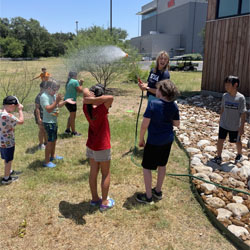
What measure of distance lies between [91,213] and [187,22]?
6366cm

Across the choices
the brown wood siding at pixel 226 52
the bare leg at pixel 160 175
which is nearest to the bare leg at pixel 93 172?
the bare leg at pixel 160 175

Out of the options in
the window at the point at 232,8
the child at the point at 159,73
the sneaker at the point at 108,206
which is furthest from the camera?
the window at the point at 232,8

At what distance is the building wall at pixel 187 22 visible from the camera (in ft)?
191

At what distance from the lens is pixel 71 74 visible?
5.82m

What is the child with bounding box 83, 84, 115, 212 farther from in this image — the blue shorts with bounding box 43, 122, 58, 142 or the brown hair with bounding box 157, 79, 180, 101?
the blue shorts with bounding box 43, 122, 58, 142

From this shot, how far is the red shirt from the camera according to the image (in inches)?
113

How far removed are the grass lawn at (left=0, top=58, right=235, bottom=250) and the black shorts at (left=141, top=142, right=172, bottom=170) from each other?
0.62 meters

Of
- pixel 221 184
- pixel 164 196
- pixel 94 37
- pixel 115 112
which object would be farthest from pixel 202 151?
pixel 94 37

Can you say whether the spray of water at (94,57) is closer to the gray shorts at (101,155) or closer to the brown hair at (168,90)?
the brown hair at (168,90)

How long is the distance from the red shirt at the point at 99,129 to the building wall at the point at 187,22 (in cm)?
6076

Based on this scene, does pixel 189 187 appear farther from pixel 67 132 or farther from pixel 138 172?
pixel 67 132

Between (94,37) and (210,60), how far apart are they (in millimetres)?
6278

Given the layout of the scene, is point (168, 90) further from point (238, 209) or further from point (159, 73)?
point (238, 209)

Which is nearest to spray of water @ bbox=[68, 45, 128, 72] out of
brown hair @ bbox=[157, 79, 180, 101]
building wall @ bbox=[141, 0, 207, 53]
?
brown hair @ bbox=[157, 79, 180, 101]
